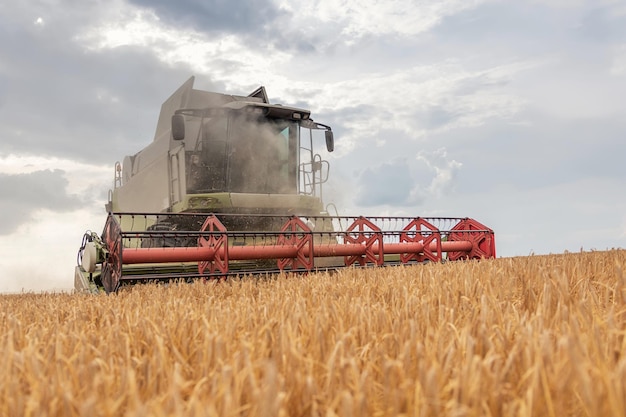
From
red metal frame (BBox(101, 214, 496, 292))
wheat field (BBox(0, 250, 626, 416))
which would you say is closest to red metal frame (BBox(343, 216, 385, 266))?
red metal frame (BBox(101, 214, 496, 292))

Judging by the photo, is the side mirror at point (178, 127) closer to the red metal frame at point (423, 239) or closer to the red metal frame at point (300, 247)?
the red metal frame at point (300, 247)

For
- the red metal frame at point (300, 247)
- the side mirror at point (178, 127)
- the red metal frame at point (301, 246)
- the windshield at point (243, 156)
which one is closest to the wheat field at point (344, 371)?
the red metal frame at point (300, 247)

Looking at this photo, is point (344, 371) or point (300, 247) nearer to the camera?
point (344, 371)

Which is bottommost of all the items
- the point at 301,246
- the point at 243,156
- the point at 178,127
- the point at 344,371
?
the point at 344,371

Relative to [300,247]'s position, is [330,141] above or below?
above

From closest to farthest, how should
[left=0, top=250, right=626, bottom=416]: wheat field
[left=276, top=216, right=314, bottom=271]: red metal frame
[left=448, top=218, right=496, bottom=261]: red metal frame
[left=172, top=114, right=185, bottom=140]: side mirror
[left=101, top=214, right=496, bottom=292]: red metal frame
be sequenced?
[left=0, top=250, right=626, bottom=416]: wheat field → [left=101, top=214, right=496, bottom=292]: red metal frame → [left=276, top=216, right=314, bottom=271]: red metal frame → [left=172, top=114, right=185, bottom=140]: side mirror → [left=448, top=218, right=496, bottom=261]: red metal frame

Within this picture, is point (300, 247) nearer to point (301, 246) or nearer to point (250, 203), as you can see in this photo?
point (301, 246)

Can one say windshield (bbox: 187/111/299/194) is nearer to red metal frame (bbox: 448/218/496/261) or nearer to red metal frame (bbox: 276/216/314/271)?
red metal frame (bbox: 276/216/314/271)

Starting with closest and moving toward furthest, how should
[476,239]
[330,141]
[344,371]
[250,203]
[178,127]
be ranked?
1. [344,371]
2. [178,127]
3. [250,203]
4. [476,239]
5. [330,141]

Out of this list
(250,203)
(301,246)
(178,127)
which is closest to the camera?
(301,246)

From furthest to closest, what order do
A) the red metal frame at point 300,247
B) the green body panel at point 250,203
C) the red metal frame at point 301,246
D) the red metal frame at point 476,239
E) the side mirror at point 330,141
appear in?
the side mirror at point 330,141 → the red metal frame at point 476,239 → the green body panel at point 250,203 → the red metal frame at point 301,246 → the red metal frame at point 300,247

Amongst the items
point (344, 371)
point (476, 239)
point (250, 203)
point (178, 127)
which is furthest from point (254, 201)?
point (344, 371)

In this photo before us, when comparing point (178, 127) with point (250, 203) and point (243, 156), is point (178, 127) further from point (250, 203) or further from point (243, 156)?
point (250, 203)

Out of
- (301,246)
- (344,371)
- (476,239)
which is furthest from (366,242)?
(344,371)
